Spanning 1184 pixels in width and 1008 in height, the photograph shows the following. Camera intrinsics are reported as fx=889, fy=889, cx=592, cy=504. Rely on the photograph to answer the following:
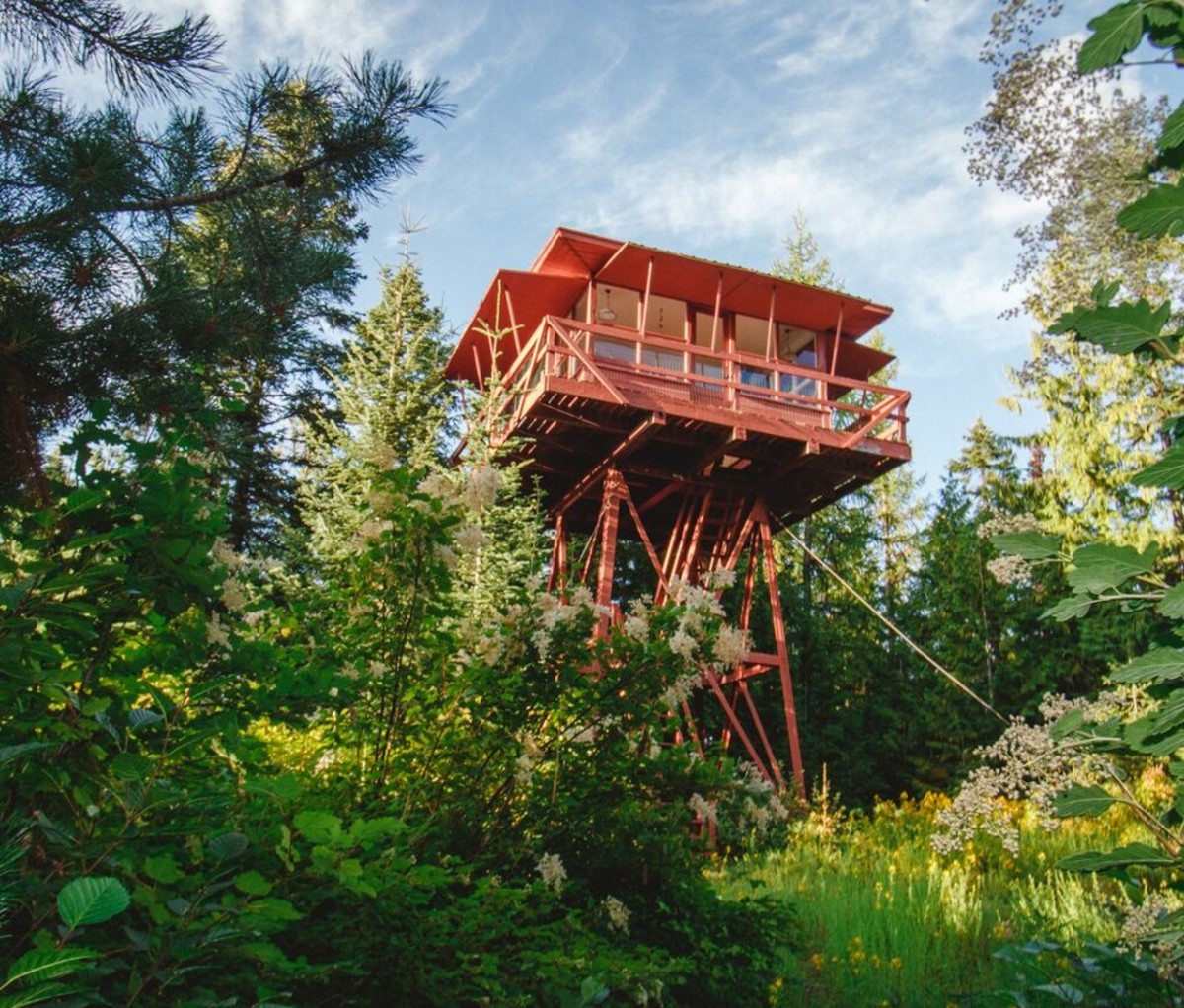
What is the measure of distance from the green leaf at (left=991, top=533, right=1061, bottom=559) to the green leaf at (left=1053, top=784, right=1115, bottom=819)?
0.61 metres

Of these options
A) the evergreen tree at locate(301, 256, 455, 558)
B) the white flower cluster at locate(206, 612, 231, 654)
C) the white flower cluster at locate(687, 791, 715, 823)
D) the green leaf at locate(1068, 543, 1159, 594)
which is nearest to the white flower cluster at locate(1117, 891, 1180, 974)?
the green leaf at locate(1068, 543, 1159, 594)

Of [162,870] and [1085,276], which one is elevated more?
[1085,276]

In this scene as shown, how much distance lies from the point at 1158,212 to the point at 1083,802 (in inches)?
55.2

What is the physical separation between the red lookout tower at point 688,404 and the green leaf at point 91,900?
1010 centimetres

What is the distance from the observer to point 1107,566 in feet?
6.42

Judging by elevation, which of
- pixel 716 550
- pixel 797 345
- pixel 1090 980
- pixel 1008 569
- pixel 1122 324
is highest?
pixel 797 345

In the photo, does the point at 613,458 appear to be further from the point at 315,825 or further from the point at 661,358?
the point at 315,825

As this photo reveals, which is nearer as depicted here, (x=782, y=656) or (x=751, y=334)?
(x=782, y=656)

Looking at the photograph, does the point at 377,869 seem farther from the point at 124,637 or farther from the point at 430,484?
the point at 430,484

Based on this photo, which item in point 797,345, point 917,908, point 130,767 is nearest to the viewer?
point 130,767

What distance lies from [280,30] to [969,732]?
53.0 ft

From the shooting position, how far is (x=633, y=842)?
12.4 ft

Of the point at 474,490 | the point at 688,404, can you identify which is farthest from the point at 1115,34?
the point at 688,404

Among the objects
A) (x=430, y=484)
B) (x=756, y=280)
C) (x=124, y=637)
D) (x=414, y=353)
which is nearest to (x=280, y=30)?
(x=430, y=484)
